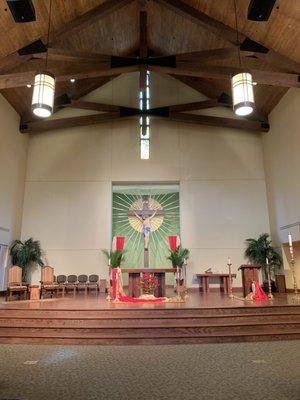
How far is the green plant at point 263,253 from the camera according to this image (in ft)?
28.1

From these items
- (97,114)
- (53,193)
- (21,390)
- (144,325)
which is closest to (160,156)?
(97,114)

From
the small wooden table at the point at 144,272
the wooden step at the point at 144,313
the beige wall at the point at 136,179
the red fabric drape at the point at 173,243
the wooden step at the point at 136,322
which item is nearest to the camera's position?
the wooden step at the point at 136,322

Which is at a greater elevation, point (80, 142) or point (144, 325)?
point (80, 142)

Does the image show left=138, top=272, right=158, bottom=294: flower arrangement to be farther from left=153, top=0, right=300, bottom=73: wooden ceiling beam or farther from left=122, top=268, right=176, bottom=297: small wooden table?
left=153, top=0, right=300, bottom=73: wooden ceiling beam

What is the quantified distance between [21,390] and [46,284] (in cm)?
524

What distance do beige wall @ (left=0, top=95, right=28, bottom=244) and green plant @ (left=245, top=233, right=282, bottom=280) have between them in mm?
6361

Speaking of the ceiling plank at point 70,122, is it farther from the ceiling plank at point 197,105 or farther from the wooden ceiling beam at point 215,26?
the wooden ceiling beam at point 215,26

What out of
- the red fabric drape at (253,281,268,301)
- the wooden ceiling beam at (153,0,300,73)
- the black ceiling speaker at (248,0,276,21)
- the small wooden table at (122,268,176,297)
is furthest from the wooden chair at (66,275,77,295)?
the black ceiling speaker at (248,0,276,21)

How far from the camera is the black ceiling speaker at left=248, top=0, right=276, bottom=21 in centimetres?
494

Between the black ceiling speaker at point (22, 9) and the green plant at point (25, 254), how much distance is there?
5496mm

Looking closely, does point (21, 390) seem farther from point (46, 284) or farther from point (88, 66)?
point (88, 66)

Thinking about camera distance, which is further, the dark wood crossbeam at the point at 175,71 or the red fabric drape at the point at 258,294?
the dark wood crossbeam at the point at 175,71

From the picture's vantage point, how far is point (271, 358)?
10.3 feet

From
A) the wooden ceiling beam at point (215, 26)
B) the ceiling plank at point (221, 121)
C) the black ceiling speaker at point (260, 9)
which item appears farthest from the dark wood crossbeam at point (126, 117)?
the black ceiling speaker at point (260, 9)
